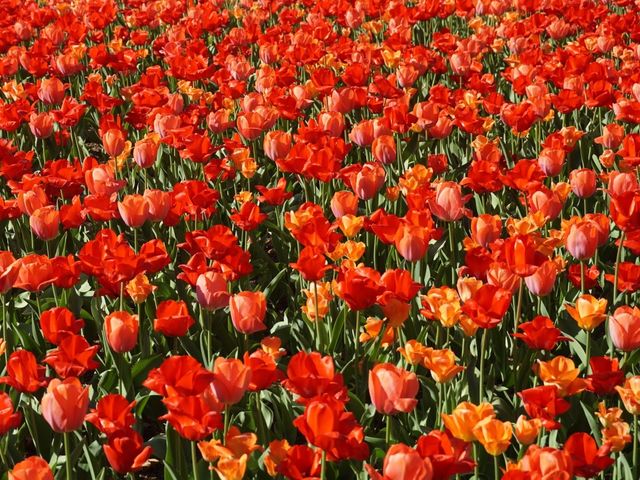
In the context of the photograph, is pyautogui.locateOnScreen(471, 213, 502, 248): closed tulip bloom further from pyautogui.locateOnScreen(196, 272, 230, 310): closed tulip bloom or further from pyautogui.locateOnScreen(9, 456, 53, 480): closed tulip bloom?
pyautogui.locateOnScreen(9, 456, 53, 480): closed tulip bloom

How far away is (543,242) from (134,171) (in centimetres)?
224

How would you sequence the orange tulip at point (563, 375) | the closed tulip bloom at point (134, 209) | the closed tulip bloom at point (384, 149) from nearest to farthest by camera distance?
the orange tulip at point (563, 375) < the closed tulip bloom at point (134, 209) < the closed tulip bloom at point (384, 149)

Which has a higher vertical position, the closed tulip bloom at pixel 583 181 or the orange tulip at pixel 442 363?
the orange tulip at pixel 442 363

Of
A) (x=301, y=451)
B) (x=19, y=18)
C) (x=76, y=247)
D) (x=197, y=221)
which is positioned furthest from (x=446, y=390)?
(x=19, y=18)

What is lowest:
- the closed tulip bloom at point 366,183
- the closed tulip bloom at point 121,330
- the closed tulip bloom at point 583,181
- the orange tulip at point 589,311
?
the closed tulip bloom at point 583,181

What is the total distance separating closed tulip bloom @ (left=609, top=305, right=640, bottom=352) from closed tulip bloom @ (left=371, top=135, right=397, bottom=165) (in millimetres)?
1643

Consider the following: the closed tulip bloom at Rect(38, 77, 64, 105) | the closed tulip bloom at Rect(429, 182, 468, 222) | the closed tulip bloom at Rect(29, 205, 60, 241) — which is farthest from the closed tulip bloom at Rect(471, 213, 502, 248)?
the closed tulip bloom at Rect(38, 77, 64, 105)

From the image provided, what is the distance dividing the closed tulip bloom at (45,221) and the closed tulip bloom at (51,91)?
1847mm

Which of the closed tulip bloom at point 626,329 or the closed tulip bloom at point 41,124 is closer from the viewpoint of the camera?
the closed tulip bloom at point 626,329

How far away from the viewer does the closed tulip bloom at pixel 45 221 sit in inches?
128

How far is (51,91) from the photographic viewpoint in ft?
16.3

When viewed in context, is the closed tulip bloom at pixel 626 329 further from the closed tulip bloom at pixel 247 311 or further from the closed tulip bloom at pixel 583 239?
the closed tulip bloom at pixel 247 311

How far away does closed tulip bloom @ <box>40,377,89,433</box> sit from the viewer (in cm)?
208

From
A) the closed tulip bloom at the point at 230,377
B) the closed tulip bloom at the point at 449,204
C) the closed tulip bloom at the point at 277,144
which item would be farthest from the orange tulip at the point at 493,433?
the closed tulip bloom at the point at 277,144
